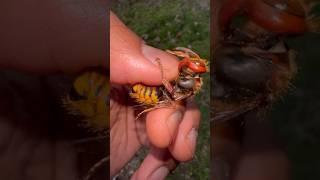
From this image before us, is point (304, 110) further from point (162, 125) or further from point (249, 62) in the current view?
point (162, 125)

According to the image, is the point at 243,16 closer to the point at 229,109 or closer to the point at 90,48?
the point at 229,109

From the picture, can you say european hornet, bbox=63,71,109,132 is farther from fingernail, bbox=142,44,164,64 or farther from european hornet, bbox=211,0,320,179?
european hornet, bbox=211,0,320,179

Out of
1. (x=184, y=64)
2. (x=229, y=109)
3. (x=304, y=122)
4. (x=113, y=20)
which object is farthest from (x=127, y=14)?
(x=304, y=122)

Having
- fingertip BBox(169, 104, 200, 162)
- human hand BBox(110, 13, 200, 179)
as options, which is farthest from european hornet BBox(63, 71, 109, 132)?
fingertip BBox(169, 104, 200, 162)

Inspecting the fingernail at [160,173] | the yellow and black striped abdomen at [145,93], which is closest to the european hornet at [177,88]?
the yellow and black striped abdomen at [145,93]

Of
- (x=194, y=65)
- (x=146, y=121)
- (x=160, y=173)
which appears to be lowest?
(x=160, y=173)

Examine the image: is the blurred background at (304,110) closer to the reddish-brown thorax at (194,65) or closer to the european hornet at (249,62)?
the european hornet at (249,62)

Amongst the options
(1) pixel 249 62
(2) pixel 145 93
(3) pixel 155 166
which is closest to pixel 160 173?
(3) pixel 155 166
